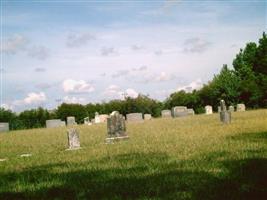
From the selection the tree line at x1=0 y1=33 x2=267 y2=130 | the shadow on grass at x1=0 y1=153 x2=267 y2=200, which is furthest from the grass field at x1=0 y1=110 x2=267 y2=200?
the tree line at x1=0 y1=33 x2=267 y2=130

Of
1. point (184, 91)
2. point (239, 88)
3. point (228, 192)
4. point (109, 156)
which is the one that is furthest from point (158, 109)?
point (228, 192)

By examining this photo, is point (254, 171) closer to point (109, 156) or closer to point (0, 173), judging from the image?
point (109, 156)

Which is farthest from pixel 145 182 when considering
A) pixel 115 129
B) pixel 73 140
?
pixel 115 129

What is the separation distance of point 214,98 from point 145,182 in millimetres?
64741

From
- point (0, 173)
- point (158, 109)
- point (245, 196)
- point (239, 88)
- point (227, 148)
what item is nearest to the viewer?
point (245, 196)

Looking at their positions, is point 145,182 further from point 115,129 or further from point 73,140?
point 115,129

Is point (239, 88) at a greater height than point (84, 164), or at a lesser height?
greater

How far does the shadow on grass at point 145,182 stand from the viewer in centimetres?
670

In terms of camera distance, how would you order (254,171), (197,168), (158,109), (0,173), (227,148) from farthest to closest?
1. (158,109)
2. (227,148)
3. (0,173)
4. (197,168)
5. (254,171)

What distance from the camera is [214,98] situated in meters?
71.1

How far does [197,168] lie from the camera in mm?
8820

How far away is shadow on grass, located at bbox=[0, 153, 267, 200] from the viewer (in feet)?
22.0

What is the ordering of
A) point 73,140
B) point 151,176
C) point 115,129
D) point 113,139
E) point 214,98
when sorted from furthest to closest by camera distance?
point 214,98, point 115,129, point 113,139, point 73,140, point 151,176

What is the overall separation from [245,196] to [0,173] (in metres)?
6.62
